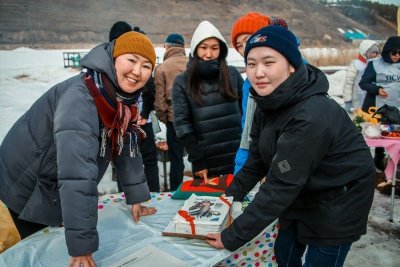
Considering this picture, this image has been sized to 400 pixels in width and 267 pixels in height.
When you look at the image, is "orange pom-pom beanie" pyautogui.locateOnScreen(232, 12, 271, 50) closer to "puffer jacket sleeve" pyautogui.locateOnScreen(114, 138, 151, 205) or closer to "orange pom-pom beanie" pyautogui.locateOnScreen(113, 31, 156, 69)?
"orange pom-pom beanie" pyautogui.locateOnScreen(113, 31, 156, 69)

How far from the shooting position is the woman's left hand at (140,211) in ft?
5.03

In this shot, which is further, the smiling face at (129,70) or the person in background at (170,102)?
the person in background at (170,102)

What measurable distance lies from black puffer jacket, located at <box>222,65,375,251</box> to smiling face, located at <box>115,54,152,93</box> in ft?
1.49

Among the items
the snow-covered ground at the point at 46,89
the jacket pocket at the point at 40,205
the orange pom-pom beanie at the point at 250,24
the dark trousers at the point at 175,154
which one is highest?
the orange pom-pom beanie at the point at 250,24

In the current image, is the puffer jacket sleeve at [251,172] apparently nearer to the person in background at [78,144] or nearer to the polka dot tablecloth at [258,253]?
the polka dot tablecloth at [258,253]

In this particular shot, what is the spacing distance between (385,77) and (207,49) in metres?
2.80

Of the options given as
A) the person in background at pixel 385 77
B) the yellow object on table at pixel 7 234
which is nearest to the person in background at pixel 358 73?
the person in background at pixel 385 77

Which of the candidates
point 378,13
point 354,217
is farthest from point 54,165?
point 378,13

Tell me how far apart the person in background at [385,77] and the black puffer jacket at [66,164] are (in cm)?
361

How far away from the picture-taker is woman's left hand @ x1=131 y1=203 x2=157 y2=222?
60.3 inches

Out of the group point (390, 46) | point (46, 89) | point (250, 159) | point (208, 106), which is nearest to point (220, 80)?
point (208, 106)

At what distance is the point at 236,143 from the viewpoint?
8.51ft

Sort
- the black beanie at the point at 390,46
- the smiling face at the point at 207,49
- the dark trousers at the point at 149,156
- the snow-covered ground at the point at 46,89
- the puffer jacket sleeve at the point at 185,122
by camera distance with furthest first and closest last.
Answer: the black beanie at the point at 390,46, the dark trousers at the point at 149,156, the snow-covered ground at the point at 46,89, the puffer jacket sleeve at the point at 185,122, the smiling face at the point at 207,49

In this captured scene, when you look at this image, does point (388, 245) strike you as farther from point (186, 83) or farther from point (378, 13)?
point (378, 13)
